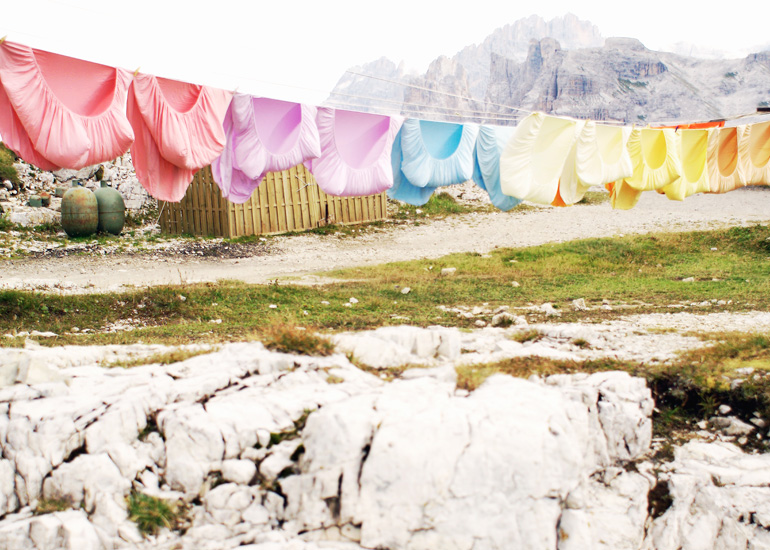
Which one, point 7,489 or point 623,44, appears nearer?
point 7,489

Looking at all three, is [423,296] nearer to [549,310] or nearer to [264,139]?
[549,310]

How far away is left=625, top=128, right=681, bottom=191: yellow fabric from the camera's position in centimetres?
1092

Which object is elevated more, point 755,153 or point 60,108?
point 60,108

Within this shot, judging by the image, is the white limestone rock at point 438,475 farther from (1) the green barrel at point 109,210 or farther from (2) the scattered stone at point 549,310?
(1) the green barrel at point 109,210

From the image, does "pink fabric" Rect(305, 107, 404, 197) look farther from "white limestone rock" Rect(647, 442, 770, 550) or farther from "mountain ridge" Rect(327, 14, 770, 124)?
"mountain ridge" Rect(327, 14, 770, 124)

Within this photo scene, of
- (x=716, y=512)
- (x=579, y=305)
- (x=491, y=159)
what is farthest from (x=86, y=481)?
(x=579, y=305)

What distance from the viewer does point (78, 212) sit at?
704 inches

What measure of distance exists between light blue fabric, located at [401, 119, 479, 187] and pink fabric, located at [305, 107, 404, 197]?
0.98ft

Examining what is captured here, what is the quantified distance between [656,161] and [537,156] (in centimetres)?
309

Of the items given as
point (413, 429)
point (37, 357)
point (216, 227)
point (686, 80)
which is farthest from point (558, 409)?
point (686, 80)

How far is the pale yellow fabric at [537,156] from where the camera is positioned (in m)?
9.30

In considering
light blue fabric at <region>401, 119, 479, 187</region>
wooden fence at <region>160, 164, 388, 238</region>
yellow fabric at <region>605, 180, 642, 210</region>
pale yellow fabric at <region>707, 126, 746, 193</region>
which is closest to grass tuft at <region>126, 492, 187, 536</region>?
light blue fabric at <region>401, 119, 479, 187</region>

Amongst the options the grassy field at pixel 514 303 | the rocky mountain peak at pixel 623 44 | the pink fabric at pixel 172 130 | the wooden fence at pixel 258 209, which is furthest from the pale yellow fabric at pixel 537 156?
the rocky mountain peak at pixel 623 44

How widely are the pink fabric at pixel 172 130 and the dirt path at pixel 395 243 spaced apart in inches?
197
